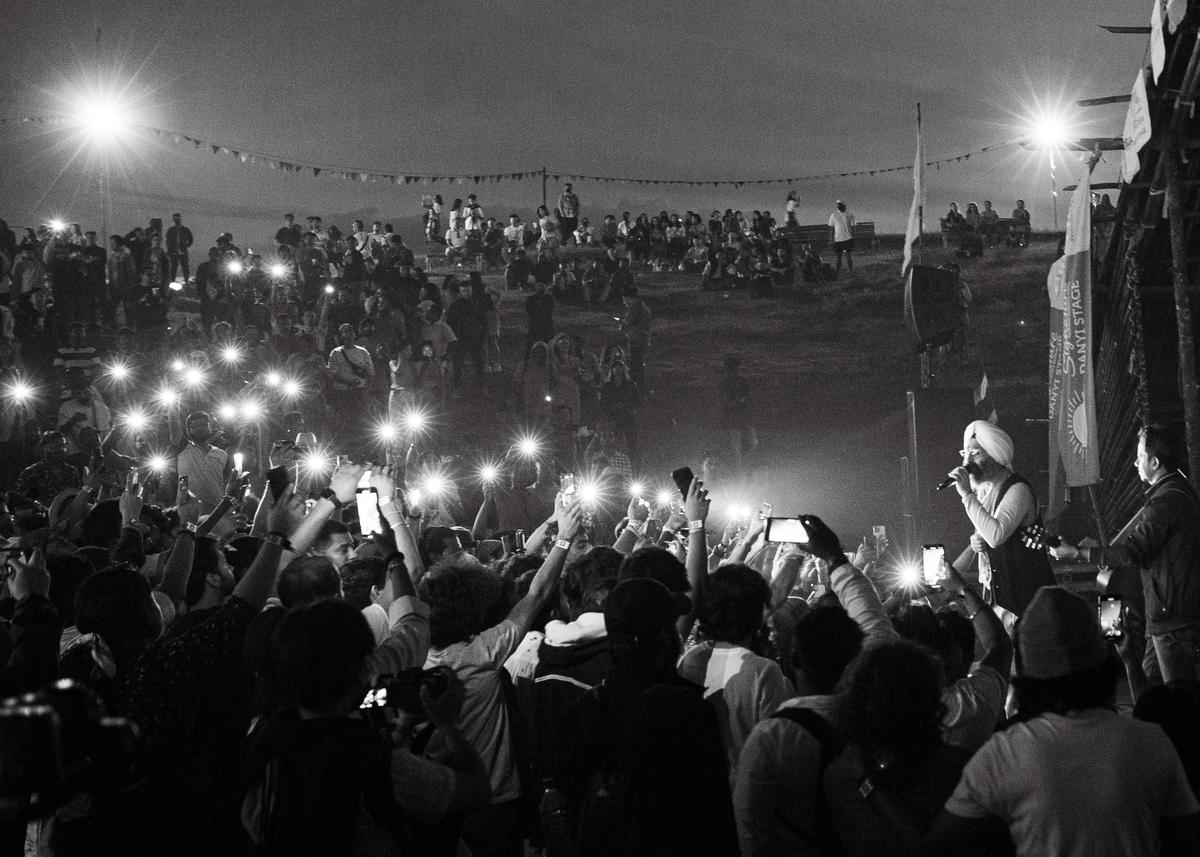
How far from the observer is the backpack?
2.97 meters

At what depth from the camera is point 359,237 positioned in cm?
2791

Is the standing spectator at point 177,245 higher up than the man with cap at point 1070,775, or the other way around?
the standing spectator at point 177,245

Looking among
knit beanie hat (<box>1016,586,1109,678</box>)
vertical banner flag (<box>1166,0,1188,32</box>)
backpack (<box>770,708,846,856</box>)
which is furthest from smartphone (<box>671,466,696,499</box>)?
vertical banner flag (<box>1166,0,1188,32</box>)

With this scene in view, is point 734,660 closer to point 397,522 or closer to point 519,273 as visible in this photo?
point 397,522

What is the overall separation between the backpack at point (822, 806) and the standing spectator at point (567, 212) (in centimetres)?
2906

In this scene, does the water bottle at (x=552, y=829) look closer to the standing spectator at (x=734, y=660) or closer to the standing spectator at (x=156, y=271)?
the standing spectator at (x=734, y=660)

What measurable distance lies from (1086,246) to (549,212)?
22.9 m

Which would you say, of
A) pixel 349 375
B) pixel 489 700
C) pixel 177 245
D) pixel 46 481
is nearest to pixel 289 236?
pixel 177 245

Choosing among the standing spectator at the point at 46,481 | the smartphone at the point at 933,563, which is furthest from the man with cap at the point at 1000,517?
the standing spectator at the point at 46,481

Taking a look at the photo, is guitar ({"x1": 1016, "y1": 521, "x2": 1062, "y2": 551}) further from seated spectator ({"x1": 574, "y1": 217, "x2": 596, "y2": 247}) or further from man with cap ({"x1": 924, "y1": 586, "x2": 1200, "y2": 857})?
seated spectator ({"x1": 574, "y1": 217, "x2": 596, "y2": 247})

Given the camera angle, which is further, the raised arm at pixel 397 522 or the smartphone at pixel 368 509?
the smartphone at pixel 368 509

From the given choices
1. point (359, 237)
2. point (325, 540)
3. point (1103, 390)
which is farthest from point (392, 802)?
point (359, 237)

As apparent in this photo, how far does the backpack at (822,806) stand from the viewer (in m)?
2.97

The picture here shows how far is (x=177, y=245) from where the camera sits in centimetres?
2545
